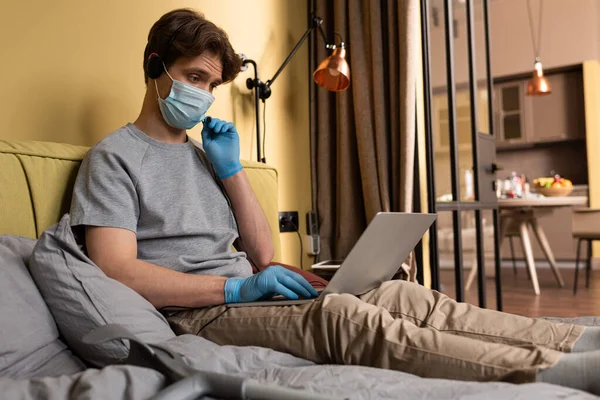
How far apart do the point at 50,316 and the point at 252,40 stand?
1.72 m

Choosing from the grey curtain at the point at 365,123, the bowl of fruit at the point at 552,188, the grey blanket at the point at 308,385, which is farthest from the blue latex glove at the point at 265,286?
the bowl of fruit at the point at 552,188

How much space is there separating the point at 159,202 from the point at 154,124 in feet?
0.82

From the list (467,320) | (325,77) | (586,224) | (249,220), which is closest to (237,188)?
(249,220)

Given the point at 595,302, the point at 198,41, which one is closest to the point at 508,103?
the point at 595,302

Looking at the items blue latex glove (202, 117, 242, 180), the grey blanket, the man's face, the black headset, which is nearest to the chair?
blue latex glove (202, 117, 242, 180)

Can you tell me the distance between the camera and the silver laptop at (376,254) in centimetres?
114

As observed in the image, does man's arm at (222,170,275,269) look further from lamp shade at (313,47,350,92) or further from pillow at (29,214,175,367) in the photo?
lamp shade at (313,47,350,92)

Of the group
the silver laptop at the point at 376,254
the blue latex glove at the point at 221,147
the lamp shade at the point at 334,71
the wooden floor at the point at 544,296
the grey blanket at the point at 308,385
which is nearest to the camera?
the grey blanket at the point at 308,385

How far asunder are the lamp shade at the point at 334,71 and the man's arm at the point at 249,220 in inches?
35.1

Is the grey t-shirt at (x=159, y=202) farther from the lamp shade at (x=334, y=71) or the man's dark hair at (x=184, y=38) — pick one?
the lamp shade at (x=334, y=71)

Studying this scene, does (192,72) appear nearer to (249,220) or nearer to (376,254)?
(249,220)

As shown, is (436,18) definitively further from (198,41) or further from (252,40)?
(198,41)

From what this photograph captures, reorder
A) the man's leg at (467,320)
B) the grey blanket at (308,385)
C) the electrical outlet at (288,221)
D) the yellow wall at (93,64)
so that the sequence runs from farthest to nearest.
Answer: the electrical outlet at (288,221), the yellow wall at (93,64), the man's leg at (467,320), the grey blanket at (308,385)

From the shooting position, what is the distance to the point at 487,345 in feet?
3.05
